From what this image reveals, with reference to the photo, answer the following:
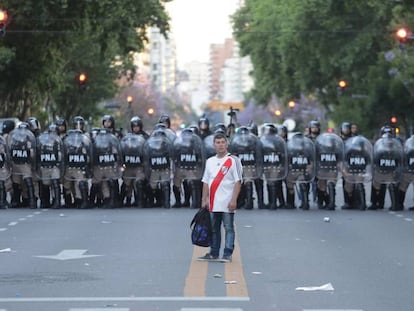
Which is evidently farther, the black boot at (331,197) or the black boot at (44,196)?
the black boot at (44,196)

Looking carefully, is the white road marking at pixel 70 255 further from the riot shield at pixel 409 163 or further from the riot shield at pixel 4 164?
the riot shield at pixel 409 163

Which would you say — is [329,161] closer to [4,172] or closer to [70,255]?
[4,172]

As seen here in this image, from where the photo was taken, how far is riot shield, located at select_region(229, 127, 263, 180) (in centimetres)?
2775

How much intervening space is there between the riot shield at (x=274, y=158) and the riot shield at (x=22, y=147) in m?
4.84

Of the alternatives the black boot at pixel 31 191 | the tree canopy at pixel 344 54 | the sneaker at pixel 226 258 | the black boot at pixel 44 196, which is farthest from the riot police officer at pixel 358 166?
the tree canopy at pixel 344 54

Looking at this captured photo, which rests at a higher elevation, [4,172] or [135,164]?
[135,164]

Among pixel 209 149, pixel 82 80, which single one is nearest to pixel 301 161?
pixel 209 149

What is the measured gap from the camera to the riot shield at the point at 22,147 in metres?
27.9

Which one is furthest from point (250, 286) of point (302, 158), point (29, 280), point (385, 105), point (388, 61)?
point (385, 105)

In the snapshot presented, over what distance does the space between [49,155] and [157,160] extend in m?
2.26

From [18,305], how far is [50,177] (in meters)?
15.7

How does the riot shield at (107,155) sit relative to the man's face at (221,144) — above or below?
below

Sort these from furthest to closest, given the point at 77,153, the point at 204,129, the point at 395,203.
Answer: the point at 204,129
the point at 77,153
the point at 395,203

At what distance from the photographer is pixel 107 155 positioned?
28078 millimetres
